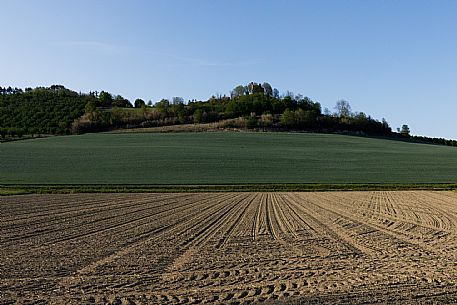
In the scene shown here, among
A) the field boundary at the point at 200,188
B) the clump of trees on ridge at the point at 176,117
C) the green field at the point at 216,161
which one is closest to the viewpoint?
the field boundary at the point at 200,188

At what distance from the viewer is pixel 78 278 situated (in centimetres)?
1198

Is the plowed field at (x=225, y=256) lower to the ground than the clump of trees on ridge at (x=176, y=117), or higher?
lower

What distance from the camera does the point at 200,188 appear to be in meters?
45.0

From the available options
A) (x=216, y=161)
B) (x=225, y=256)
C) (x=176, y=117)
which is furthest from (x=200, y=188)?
(x=176, y=117)

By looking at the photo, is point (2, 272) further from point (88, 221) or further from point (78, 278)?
point (88, 221)

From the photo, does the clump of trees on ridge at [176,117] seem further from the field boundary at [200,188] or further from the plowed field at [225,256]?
the plowed field at [225,256]

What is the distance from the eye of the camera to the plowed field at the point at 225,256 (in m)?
10.6

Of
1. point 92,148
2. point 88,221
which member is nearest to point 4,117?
point 92,148

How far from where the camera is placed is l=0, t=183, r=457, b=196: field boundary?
42.9 meters

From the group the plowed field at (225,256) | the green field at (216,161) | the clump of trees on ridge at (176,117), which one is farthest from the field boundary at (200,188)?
the clump of trees on ridge at (176,117)

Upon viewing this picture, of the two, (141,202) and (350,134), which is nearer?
(141,202)

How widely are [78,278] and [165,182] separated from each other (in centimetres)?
3628

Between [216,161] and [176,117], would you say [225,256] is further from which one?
[176,117]

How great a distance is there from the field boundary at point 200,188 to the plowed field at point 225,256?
15589mm
